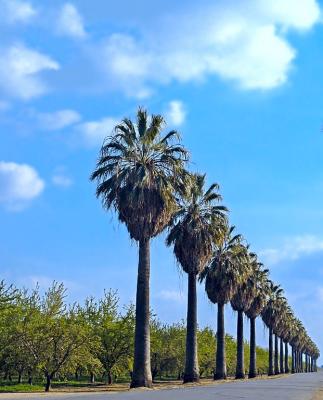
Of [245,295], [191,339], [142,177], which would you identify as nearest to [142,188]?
[142,177]

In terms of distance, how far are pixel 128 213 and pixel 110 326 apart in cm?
1875

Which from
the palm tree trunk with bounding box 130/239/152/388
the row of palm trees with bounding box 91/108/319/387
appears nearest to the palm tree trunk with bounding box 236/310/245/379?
the row of palm trees with bounding box 91/108/319/387

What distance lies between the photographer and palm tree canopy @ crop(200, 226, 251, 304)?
197ft

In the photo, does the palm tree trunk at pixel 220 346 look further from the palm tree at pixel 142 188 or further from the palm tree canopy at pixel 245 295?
the palm tree at pixel 142 188

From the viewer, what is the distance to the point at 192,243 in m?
49.9

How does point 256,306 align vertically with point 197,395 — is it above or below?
above

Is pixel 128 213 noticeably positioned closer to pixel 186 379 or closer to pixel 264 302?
pixel 186 379

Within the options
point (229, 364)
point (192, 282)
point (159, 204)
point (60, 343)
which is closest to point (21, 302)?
point (60, 343)

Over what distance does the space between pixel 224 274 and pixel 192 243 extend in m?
11.5

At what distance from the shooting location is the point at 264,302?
8525cm

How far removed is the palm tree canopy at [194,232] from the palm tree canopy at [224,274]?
8.40 meters

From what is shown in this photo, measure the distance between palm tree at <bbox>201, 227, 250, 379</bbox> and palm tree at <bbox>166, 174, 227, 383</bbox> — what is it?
Result: 915 cm

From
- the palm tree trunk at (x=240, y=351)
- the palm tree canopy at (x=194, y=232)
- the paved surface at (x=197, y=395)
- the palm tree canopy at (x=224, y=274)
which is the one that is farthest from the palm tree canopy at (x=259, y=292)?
the paved surface at (x=197, y=395)

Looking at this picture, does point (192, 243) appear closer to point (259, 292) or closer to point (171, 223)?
point (171, 223)
